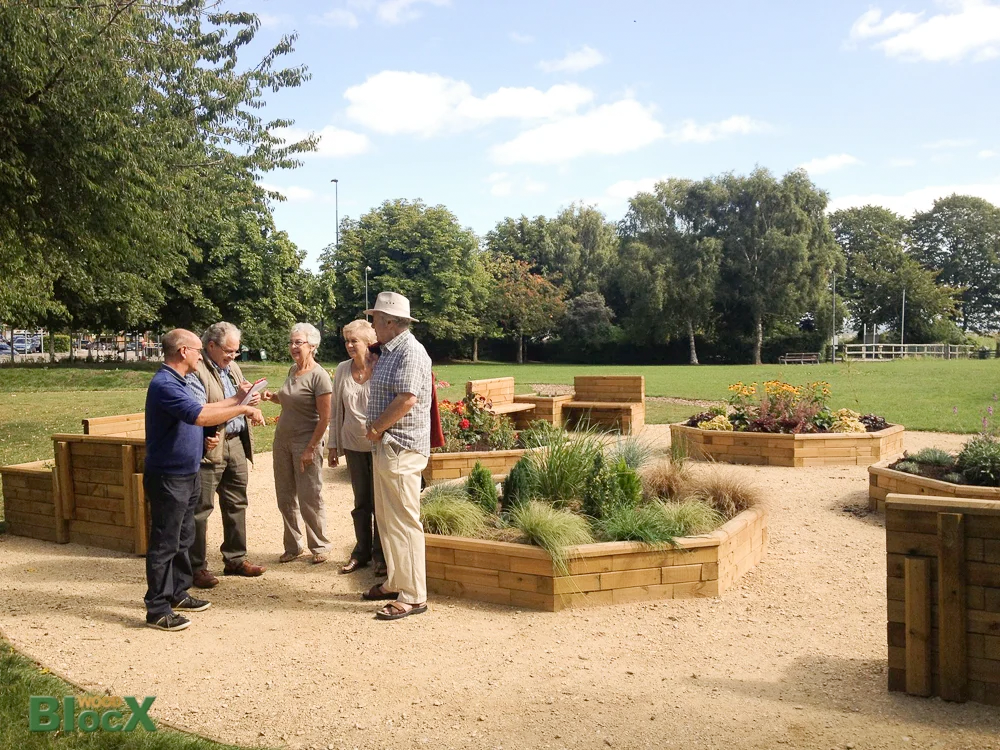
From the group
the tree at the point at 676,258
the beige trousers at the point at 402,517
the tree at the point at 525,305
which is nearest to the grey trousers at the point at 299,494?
the beige trousers at the point at 402,517

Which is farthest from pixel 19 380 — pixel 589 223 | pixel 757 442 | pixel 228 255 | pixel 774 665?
pixel 589 223

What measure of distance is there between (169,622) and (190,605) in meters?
0.35

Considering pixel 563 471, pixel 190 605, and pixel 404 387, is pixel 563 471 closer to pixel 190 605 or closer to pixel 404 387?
pixel 404 387

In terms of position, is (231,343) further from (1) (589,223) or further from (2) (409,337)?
(1) (589,223)

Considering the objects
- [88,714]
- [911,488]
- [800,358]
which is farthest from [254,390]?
[800,358]

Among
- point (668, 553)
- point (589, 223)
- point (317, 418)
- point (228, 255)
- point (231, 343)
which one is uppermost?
point (589, 223)

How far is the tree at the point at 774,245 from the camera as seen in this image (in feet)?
176

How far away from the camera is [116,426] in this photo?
327 inches

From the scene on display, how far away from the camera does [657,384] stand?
26.6 metres

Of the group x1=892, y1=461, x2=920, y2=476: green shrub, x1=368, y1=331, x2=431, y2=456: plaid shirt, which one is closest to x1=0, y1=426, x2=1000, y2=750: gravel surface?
x1=368, y1=331, x2=431, y2=456: plaid shirt

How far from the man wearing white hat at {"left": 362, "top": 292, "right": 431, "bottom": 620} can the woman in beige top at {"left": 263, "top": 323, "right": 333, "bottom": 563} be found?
123 cm

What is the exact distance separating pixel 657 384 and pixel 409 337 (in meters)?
22.1

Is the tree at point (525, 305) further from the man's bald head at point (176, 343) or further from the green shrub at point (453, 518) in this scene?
the man's bald head at point (176, 343)

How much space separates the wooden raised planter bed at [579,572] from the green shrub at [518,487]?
29.8 inches
